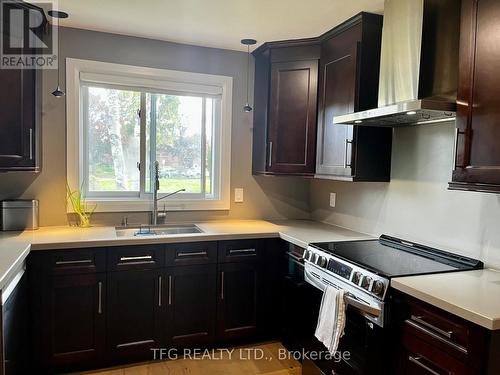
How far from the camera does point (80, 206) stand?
8.98ft

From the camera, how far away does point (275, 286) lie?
108 inches

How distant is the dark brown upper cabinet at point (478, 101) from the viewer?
1485 mm

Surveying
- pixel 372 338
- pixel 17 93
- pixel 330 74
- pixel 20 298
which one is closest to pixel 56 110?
pixel 17 93

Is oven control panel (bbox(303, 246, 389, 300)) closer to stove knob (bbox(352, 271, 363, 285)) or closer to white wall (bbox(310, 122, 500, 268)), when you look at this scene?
stove knob (bbox(352, 271, 363, 285))

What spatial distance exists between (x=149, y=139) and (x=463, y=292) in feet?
7.93

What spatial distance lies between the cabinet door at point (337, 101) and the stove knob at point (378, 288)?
0.89 metres

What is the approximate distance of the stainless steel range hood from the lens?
1791 millimetres

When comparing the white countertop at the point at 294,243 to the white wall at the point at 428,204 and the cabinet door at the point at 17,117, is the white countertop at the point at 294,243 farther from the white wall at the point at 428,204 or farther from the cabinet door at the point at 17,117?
the cabinet door at the point at 17,117

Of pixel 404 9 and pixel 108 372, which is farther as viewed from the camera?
pixel 108 372

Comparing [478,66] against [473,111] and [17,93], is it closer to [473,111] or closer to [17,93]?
[473,111]

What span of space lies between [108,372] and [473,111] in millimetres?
2546

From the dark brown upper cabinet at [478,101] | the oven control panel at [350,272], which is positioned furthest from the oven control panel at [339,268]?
the dark brown upper cabinet at [478,101]
